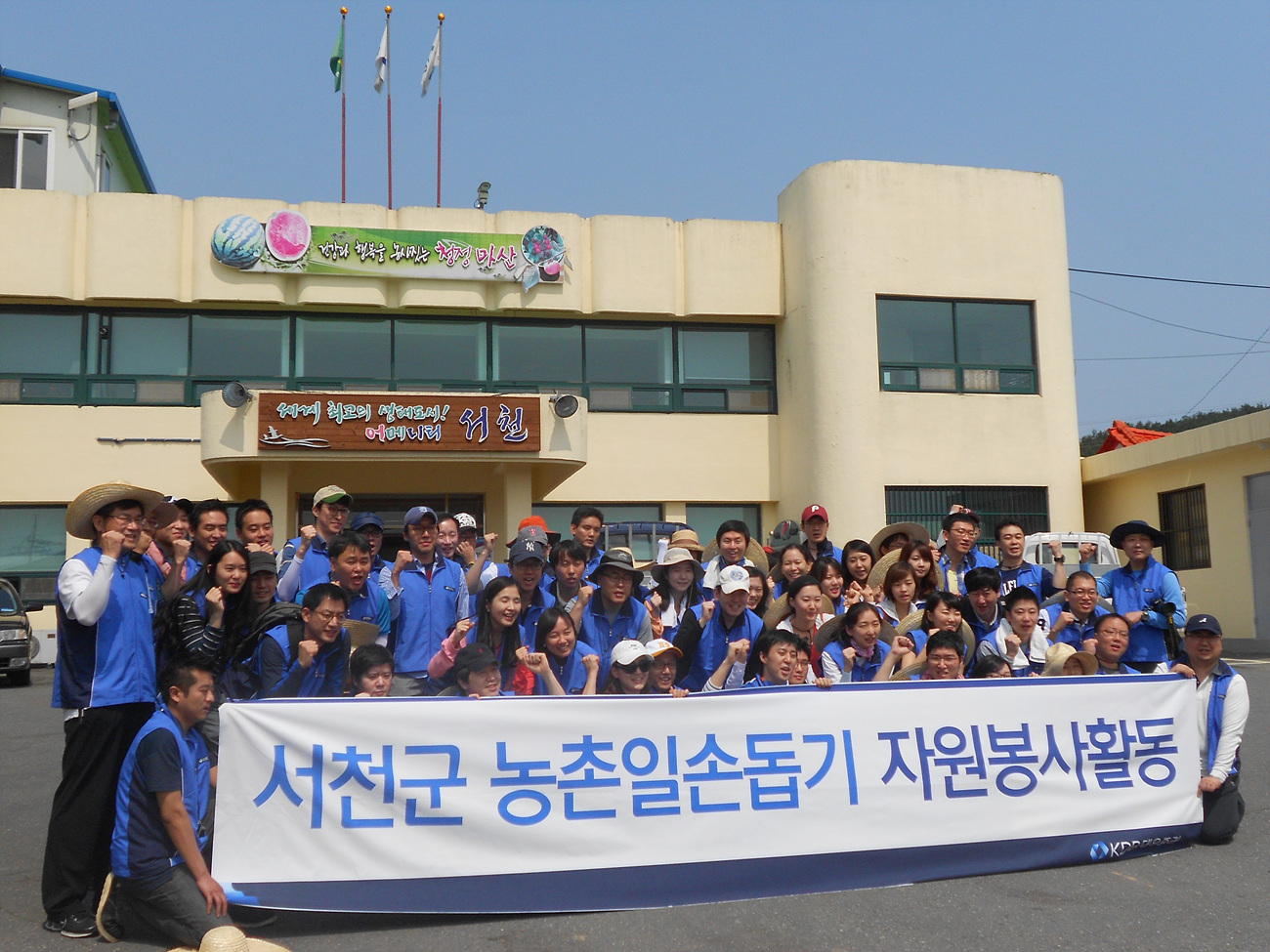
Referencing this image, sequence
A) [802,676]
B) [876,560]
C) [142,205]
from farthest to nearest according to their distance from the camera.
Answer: [142,205]
[876,560]
[802,676]

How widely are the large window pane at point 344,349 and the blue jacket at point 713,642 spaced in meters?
12.9

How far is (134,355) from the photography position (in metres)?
18.1

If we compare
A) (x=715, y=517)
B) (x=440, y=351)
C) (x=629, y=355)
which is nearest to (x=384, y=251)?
(x=440, y=351)

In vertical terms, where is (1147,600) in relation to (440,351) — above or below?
below

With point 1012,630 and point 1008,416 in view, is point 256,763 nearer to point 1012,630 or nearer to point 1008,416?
point 1012,630

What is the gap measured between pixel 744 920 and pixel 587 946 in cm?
71

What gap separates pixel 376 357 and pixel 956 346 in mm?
9616

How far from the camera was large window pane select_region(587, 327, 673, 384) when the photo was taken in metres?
19.1

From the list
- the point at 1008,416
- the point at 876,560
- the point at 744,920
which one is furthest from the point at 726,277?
the point at 744,920

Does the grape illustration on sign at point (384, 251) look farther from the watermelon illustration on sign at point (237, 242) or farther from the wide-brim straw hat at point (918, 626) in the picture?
the wide-brim straw hat at point (918, 626)

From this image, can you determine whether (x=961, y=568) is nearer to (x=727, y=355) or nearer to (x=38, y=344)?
(x=727, y=355)

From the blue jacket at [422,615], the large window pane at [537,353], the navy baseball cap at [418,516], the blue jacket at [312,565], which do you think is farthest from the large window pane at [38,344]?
the blue jacket at [422,615]

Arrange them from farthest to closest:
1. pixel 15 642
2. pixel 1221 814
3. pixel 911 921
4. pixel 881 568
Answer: pixel 15 642 → pixel 881 568 → pixel 1221 814 → pixel 911 921

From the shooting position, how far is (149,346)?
18.1m
